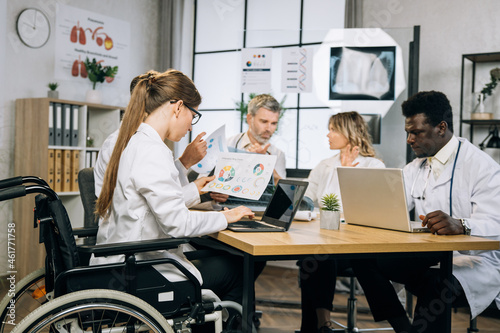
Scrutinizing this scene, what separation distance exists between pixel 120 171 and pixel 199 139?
78cm

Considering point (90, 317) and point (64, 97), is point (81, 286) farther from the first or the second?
point (64, 97)

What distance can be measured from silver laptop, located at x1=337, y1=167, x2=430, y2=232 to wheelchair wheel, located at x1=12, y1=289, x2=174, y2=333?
0.89 meters

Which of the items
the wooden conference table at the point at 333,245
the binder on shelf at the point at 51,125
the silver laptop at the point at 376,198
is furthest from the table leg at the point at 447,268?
the binder on shelf at the point at 51,125

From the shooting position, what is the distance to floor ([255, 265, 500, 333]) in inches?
122

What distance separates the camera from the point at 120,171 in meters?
1.67

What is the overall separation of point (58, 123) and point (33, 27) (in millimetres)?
861

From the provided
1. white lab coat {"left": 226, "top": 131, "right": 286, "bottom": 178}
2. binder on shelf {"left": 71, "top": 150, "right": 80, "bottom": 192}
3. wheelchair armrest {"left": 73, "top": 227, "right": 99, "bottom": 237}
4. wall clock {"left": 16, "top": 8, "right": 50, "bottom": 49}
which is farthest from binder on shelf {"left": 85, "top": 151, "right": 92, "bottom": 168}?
wheelchair armrest {"left": 73, "top": 227, "right": 99, "bottom": 237}

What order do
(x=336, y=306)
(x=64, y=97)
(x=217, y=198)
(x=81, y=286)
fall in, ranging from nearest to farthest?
1. (x=81, y=286)
2. (x=217, y=198)
3. (x=336, y=306)
4. (x=64, y=97)

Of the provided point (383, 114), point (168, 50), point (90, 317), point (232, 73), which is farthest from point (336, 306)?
point (168, 50)

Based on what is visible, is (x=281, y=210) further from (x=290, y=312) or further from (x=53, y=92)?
(x=53, y=92)

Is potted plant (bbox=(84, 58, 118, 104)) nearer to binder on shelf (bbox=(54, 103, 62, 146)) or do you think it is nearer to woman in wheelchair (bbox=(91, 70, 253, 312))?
binder on shelf (bbox=(54, 103, 62, 146))

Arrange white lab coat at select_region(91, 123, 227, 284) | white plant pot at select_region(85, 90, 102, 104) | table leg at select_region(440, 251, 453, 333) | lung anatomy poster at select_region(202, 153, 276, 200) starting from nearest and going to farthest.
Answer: white lab coat at select_region(91, 123, 227, 284) → table leg at select_region(440, 251, 453, 333) → lung anatomy poster at select_region(202, 153, 276, 200) → white plant pot at select_region(85, 90, 102, 104)

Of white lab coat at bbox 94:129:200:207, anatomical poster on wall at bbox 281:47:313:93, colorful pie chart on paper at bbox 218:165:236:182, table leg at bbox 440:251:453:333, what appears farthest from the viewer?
anatomical poster on wall at bbox 281:47:313:93

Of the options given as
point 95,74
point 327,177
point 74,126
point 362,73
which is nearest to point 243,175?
point 327,177
